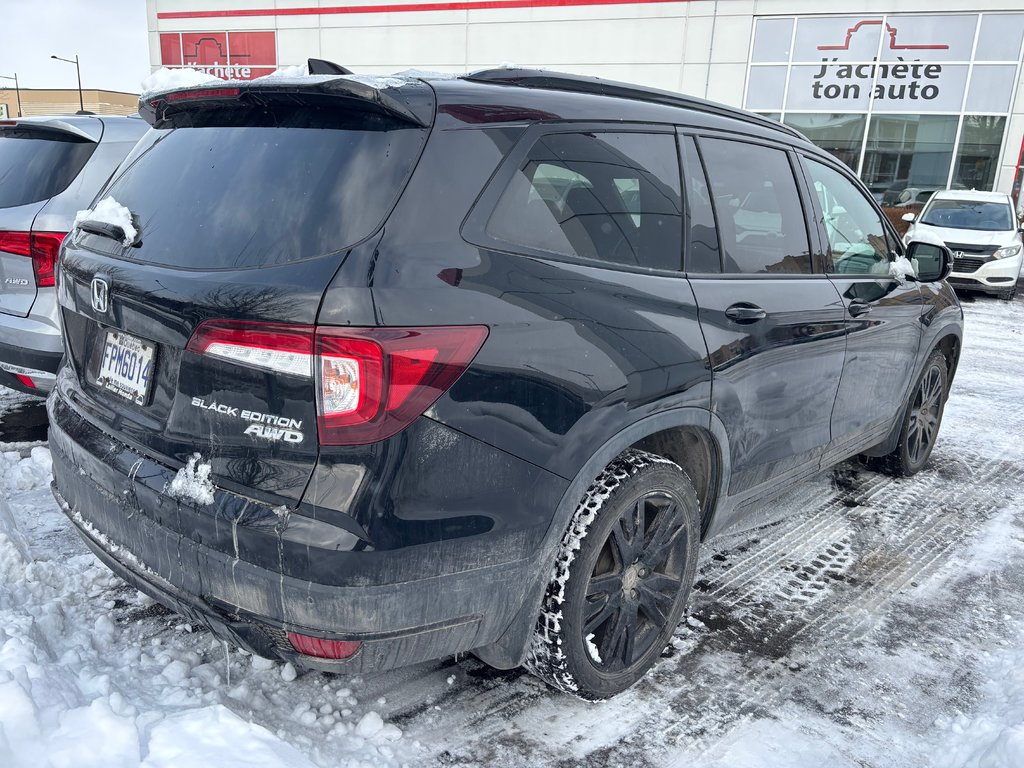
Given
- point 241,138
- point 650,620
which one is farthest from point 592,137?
point 650,620

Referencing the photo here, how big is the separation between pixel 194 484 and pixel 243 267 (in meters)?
0.55

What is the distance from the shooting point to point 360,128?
1.94 meters

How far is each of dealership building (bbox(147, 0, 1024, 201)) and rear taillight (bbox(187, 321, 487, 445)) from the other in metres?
20.8

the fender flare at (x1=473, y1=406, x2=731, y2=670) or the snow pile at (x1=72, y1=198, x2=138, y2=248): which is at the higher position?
the snow pile at (x1=72, y1=198, x2=138, y2=248)

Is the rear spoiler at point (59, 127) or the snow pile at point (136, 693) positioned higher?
the rear spoiler at point (59, 127)

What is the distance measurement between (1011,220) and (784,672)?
13.2 m

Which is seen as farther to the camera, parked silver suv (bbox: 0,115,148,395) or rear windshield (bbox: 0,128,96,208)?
rear windshield (bbox: 0,128,96,208)

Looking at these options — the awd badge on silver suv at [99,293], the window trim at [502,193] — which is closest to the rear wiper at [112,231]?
the awd badge on silver suv at [99,293]

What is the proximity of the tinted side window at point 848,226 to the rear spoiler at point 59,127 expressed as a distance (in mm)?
3800

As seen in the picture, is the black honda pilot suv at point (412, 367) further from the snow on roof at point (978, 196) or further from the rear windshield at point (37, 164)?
the snow on roof at point (978, 196)

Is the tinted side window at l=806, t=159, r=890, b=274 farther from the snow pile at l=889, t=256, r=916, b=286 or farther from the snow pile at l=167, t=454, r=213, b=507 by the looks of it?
the snow pile at l=167, t=454, r=213, b=507

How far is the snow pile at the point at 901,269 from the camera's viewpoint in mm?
3844

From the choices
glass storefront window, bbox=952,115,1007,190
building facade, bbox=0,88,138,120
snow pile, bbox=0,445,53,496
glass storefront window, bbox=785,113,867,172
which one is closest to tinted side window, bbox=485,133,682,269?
snow pile, bbox=0,445,53,496

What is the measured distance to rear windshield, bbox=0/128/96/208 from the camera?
4027mm
